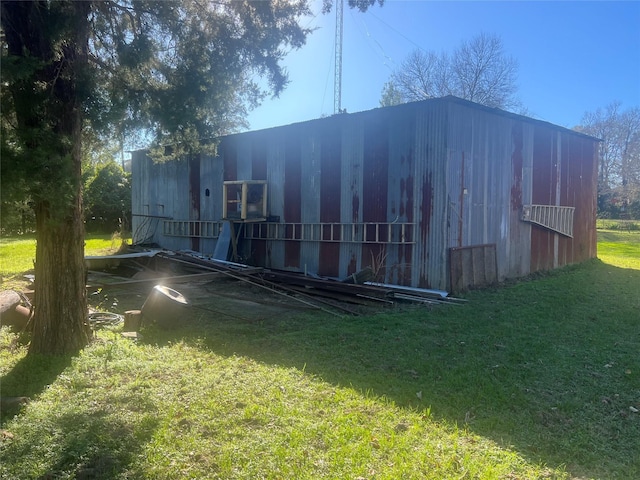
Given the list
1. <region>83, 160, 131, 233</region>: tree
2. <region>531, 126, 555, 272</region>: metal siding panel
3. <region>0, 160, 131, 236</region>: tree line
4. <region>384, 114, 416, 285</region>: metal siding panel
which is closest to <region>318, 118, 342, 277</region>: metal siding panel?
<region>384, 114, 416, 285</region>: metal siding panel

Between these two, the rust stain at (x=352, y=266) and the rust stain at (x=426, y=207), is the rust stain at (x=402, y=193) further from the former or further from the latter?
the rust stain at (x=352, y=266)

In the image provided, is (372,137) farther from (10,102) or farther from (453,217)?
(10,102)

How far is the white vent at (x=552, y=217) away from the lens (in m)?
11.3

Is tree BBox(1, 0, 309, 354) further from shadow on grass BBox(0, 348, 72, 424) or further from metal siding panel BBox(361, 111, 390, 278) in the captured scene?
metal siding panel BBox(361, 111, 390, 278)

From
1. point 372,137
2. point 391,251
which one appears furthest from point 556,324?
point 372,137

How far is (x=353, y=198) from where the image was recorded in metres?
10.1

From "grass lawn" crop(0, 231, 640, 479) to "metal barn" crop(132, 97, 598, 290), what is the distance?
10.8ft

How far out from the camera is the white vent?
11.3 meters

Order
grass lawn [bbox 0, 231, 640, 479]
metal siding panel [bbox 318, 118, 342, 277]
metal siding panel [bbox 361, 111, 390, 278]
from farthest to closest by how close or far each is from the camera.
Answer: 1. metal siding panel [bbox 318, 118, 342, 277]
2. metal siding panel [bbox 361, 111, 390, 278]
3. grass lawn [bbox 0, 231, 640, 479]

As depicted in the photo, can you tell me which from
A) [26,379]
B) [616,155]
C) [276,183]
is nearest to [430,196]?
[276,183]

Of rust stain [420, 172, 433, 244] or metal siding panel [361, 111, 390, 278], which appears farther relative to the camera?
metal siding panel [361, 111, 390, 278]

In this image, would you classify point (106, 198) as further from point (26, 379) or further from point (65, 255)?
point (26, 379)

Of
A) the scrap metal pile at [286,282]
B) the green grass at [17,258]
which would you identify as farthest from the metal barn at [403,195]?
the green grass at [17,258]

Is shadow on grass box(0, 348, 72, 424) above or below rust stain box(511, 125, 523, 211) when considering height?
below
